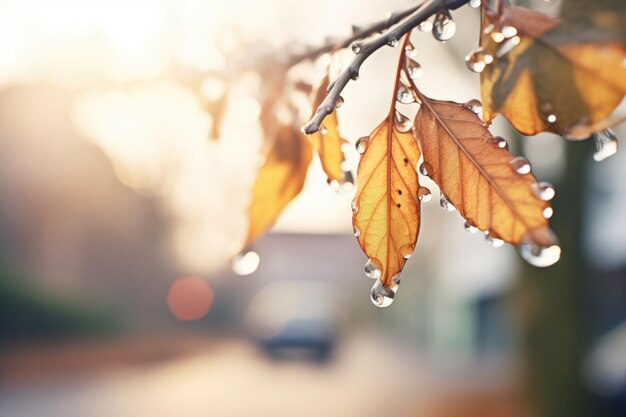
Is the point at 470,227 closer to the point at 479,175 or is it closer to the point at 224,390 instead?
the point at 479,175

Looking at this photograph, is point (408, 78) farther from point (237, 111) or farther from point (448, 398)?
point (448, 398)

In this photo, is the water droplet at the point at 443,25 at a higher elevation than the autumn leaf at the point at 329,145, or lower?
higher

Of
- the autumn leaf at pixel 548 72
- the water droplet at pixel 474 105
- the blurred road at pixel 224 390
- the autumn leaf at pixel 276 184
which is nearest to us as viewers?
the autumn leaf at pixel 548 72

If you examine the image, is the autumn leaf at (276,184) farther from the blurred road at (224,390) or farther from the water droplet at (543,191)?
the blurred road at (224,390)

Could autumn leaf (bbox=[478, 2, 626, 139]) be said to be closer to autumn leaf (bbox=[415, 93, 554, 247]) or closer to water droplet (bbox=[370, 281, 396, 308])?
autumn leaf (bbox=[415, 93, 554, 247])

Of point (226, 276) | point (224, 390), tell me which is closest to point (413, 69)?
point (224, 390)

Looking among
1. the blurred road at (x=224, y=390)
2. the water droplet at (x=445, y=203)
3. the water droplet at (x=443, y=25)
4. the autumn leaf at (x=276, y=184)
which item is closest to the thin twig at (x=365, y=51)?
the water droplet at (x=443, y=25)

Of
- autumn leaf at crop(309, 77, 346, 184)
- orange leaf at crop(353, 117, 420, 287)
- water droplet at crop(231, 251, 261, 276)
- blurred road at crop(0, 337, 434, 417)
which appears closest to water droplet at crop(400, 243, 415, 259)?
orange leaf at crop(353, 117, 420, 287)

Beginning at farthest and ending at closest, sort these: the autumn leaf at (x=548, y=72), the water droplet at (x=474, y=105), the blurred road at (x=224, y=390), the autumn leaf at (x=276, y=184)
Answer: the blurred road at (x=224, y=390) < the autumn leaf at (x=276, y=184) < the water droplet at (x=474, y=105) < the autumn leaf at (x=548, y=72)
